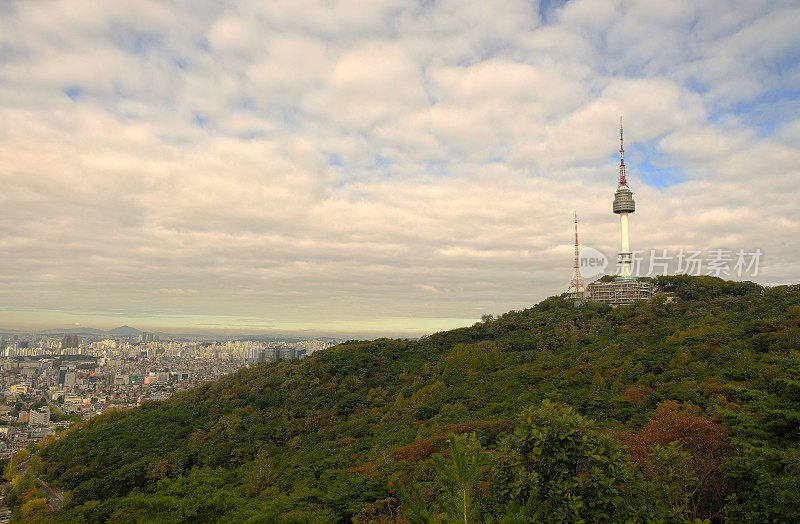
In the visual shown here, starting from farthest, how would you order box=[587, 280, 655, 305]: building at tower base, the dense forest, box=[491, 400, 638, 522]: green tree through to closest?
box=[587, 280, 655, 305]: building at tower base
the dense forest
box=[491, 400, 638, 522]: green tree

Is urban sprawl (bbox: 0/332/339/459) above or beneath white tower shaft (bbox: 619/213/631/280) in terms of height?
beneath

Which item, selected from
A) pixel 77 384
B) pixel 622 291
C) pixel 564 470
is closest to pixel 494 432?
pixel 564 470

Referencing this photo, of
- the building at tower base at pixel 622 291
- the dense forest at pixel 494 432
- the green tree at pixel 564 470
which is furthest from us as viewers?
the building at tower base at pixel 622 291

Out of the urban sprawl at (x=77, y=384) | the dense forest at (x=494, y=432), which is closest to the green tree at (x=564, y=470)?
the dense forest at (x=494, y=432)

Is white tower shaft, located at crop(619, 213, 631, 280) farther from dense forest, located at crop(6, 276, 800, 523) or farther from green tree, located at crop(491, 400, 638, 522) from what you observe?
green tree, located at crop(491, 400, 638, 522)

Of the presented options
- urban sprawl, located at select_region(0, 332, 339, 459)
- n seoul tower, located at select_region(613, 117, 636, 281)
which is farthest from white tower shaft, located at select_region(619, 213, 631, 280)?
urban sprawl, located at select_region(0, 332, 339, 459)

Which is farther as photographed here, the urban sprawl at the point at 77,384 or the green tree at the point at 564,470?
the urban sprawl at the point at 77,384

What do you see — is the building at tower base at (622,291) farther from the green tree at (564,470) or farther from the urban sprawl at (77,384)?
the green tree at (564,470)

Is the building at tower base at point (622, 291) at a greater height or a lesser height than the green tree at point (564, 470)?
greater

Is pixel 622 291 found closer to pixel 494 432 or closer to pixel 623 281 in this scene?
pixel 623 281
